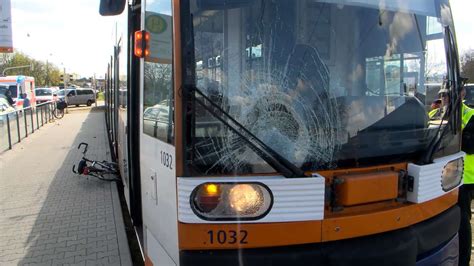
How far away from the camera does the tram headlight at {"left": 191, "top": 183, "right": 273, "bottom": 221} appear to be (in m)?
2.16

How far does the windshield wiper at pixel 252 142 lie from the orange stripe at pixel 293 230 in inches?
11.4

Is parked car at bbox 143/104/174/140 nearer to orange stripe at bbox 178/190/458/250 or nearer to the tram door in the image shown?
the tram door

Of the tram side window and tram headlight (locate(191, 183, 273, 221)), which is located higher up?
the tram side window

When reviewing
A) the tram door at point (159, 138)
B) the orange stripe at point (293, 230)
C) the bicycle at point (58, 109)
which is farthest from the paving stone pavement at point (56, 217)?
the bicycle at point (58, 109)

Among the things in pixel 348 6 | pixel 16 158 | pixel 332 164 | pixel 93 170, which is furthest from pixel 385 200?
pixel 16 158

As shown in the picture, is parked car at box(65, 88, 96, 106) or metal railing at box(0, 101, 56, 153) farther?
parked car at box(65, 88, 96, 106)

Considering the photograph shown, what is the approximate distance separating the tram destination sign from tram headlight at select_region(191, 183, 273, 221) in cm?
2277

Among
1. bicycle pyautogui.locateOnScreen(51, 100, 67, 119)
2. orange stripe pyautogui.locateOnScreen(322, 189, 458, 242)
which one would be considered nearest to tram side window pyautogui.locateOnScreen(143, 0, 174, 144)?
orange stripe pyautogui.locateOnScreen(322, 189, 458, 242)

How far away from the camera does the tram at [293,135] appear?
2.19m

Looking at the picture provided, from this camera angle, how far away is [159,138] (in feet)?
8.64

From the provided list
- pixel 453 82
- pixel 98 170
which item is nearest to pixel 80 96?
pixel 98 170

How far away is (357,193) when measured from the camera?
232cm

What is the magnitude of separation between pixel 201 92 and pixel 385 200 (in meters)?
1.25

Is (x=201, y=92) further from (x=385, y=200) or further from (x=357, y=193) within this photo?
(x=385, y=200)
